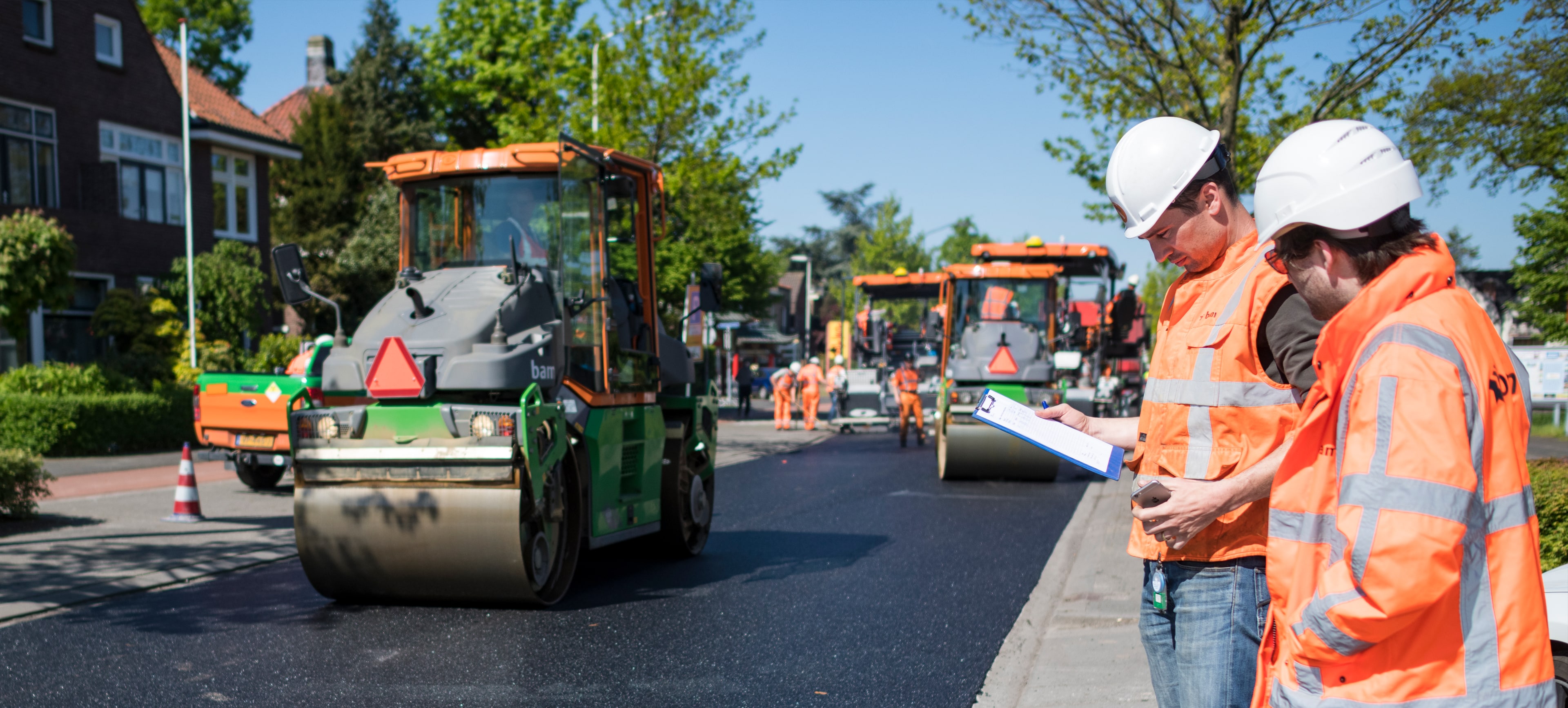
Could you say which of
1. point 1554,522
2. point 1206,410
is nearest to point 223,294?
point 1554,522

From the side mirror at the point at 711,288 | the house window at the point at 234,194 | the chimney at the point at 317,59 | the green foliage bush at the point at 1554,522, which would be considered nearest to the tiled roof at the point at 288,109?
the chimney at the point at 317,59

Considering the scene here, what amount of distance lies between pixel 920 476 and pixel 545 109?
885cm

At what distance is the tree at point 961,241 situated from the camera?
10275cm

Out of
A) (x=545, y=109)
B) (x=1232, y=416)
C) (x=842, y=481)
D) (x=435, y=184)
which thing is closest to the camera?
(x=1232, y=416)

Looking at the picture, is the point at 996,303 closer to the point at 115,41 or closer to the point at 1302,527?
the point at 1302,527

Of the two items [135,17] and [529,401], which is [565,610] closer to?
[529,401]

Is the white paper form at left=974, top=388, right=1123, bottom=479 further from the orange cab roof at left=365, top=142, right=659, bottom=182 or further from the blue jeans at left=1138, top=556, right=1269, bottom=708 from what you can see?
the orange cab roof at left=365, top=142, right=659, bottom=182

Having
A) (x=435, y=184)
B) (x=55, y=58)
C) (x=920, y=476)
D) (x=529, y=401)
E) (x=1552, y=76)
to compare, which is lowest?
(x=920, y=476)

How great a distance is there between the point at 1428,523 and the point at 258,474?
13282 millimetres

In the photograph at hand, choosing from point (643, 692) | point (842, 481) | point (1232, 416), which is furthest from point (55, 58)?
point (1232, 416)

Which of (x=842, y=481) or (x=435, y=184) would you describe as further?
(x=842, y=481)

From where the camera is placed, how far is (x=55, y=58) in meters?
21.7

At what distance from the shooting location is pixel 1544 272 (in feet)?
75.0

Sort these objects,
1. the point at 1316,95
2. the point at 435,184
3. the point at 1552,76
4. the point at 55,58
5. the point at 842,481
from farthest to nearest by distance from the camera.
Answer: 1. the point at 55,58
2. the point at 842,481
3. the point at 1316,95
4. the point at 1552,76
5. the point at 435,184
